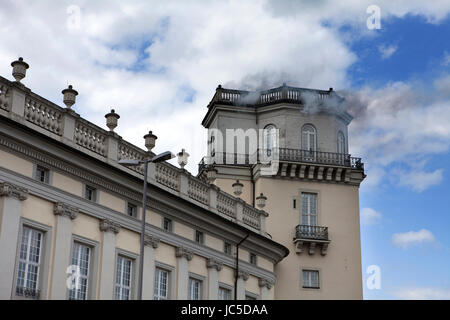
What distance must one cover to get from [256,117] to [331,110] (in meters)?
5.22

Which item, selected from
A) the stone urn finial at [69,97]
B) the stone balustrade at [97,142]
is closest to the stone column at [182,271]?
the stone balustrade at [97,142]

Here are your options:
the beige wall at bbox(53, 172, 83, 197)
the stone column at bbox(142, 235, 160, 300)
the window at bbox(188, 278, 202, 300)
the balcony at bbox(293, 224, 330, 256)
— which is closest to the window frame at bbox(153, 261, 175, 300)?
the stone column at bbox(142, 235, 160, 300)

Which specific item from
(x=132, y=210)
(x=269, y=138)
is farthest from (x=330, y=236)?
(x=132, y=210)

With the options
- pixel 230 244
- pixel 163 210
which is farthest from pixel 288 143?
pixel 163 210

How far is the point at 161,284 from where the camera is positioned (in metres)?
34.6

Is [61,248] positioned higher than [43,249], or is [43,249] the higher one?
[61,248]

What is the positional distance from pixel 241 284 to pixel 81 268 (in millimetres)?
12238

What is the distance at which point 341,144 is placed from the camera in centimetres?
5303

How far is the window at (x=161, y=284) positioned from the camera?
34.2 m

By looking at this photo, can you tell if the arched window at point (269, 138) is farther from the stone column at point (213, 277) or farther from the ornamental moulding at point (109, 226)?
the ornamental moulding at point (109, 226)

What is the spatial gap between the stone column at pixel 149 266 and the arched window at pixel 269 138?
743 inches

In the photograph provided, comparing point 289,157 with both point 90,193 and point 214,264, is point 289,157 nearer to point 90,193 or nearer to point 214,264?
point 214,264

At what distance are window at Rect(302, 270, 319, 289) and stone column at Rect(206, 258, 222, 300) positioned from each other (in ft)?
37.2
